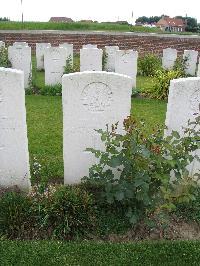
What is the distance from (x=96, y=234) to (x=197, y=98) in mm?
2048

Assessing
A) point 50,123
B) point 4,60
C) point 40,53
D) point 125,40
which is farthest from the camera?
point 125,40

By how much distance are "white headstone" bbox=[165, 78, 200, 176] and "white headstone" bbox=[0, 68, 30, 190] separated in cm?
179

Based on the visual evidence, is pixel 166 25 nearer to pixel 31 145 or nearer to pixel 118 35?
pixel 118 35

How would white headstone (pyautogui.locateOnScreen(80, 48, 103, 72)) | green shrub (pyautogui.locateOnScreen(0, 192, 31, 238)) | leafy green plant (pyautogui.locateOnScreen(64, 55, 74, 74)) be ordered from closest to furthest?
green shrub (pyautogui.locateOnScreen(0, 192, 31, 238))
leafy green plant (pyautogui.locateOnScreen(64, 55, 74, 74))
white headstone (pyautogui.locateOnScreen(80, 48, 103, 72))

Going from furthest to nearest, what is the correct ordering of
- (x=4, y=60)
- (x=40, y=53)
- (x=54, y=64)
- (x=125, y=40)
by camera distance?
1. (x=125, y=40)
2. (x=40, y=53)
3. (x=4, y=60)
4. (x=54, y=64)

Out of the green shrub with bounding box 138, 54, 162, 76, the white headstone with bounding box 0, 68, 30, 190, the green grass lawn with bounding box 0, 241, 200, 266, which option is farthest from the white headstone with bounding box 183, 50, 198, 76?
the green grass lawn with bounding box 0, 241, 200, 266

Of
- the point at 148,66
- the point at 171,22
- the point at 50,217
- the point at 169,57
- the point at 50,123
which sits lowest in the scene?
the point at 50,217

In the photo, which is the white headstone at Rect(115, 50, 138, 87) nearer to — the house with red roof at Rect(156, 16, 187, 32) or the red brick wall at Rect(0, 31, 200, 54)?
the red brick wall at Rect(0, 31, 200, 54)

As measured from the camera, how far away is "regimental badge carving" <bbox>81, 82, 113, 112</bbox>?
4.48m

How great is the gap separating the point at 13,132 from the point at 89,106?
0.99 metres

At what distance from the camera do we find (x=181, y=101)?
4578 mm

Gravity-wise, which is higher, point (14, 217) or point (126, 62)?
point (126, 62)

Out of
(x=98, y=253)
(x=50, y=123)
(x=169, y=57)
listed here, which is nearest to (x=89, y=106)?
(x=98, y=253)

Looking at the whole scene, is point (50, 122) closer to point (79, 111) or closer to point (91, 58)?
point (79, 111)
